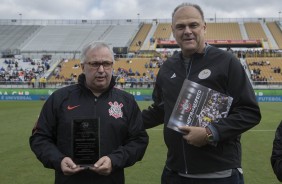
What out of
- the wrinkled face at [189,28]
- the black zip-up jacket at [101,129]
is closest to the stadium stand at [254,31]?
the wrinkled face at [189,28]

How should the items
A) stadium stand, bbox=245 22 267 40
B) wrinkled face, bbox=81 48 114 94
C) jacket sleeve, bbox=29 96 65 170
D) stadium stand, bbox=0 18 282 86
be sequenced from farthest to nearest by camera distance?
stadium stand, bbox=245 22 267 40 < stadium stand, bbox=0 18 282 86 < wrinkled face, bbox=81 48 114 94 < jacket sleeve, bbox=29 96 65 170

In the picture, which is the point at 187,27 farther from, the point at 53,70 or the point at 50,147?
the point at 53,70

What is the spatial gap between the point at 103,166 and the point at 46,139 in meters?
0.61

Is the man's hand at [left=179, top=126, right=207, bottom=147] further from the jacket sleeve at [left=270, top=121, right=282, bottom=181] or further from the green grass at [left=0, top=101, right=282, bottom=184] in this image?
the green grass at [left=0, top=101, right=282, bottom=184]

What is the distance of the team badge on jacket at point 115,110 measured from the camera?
326cm

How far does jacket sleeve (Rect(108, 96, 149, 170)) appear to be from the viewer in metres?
3.13

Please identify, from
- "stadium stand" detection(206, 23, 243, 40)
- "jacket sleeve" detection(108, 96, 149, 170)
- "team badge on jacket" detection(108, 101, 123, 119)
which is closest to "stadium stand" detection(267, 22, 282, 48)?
"stadium stand" detection(206, 23, 243, 40)

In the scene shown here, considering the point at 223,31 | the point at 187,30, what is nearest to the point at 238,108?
the point at 187,30

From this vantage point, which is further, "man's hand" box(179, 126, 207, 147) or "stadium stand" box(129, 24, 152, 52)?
"stadium stand" box(129, 24, 152, 52)

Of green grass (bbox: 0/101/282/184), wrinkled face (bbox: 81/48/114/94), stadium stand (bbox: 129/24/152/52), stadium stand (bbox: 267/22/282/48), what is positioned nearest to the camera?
wrinkled face (bbox: 81/48/114/94)

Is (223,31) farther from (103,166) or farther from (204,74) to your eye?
(103,166)

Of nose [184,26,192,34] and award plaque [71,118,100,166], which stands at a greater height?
nose [184,26,192,34]

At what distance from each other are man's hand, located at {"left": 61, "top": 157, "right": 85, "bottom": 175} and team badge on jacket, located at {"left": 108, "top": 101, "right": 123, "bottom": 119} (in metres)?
0.53

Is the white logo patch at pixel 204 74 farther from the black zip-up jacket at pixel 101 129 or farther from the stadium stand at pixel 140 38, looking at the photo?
the stadium stand at pixel 140 38
